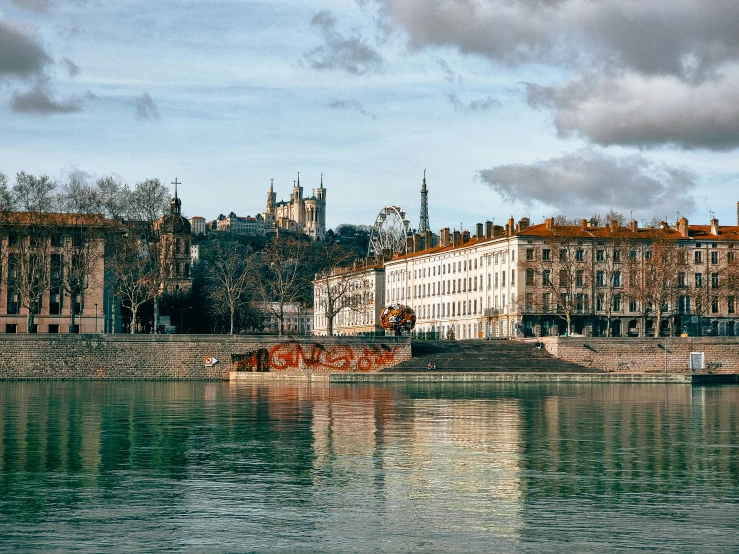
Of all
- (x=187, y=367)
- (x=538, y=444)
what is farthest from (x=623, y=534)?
(x=187, y=367)

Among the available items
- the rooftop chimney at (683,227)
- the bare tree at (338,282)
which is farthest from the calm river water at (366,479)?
the bare tree at (338,282)

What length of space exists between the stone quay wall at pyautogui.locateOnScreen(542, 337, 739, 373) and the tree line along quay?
26.8ft

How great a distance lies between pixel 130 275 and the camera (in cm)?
9444

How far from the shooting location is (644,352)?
97875 millimetres

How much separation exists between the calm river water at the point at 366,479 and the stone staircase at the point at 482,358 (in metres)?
38.1

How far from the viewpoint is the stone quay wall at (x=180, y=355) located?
8562 centimetres

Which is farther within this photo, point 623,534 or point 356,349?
point 356,349

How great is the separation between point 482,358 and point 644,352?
1498 cm

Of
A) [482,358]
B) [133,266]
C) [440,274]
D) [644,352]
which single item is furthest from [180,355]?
[440,274]

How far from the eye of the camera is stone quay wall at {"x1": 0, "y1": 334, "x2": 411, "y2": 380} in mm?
85625

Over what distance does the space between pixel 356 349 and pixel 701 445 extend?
56.5 m

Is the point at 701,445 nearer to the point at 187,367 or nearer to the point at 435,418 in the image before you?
the point at 435,418

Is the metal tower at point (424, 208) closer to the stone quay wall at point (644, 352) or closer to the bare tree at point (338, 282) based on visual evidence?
the bare tree at point (338, 282)

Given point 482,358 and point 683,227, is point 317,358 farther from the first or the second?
point 683,227
